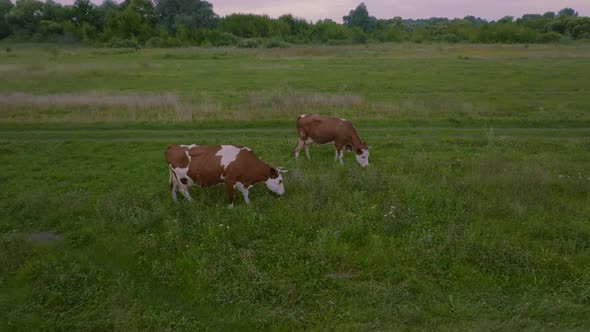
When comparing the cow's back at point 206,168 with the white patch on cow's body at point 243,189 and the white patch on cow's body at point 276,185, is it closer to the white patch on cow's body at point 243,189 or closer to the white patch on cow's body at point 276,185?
the white patch on cow's body at point 243,189

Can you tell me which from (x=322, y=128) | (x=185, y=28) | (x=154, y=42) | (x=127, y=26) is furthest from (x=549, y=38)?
(x=322, y=128)

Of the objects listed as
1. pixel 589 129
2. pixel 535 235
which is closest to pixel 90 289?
pixel 535 235

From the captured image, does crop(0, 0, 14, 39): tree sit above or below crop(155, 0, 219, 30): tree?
below

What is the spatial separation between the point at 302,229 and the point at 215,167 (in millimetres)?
2890

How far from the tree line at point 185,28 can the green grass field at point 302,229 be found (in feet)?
192

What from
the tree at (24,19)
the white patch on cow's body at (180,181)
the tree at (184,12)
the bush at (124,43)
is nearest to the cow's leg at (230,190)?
the white patch on cow's body at (180,181)

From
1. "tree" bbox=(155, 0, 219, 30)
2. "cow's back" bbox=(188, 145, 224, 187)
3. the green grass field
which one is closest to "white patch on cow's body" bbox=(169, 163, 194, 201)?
"cow's back" bbox=(188, 145, 224, 187)

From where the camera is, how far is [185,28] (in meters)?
85.2

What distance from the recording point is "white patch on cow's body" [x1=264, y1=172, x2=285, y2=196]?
1255cm

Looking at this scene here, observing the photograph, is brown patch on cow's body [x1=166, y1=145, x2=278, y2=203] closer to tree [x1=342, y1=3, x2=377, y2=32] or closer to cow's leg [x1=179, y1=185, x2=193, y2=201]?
cow's leg [x1=179, y1=185, x2=193, y2=201]

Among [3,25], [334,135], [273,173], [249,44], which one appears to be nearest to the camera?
[273,173]

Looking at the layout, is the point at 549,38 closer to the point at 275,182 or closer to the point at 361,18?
the point at 361,18

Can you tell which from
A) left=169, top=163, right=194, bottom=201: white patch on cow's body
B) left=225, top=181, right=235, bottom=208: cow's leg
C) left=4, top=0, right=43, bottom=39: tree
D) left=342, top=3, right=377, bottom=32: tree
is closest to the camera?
left=225, top=181, right=235, bottom=208: cow's leg

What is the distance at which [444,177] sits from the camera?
1390 centimetres
